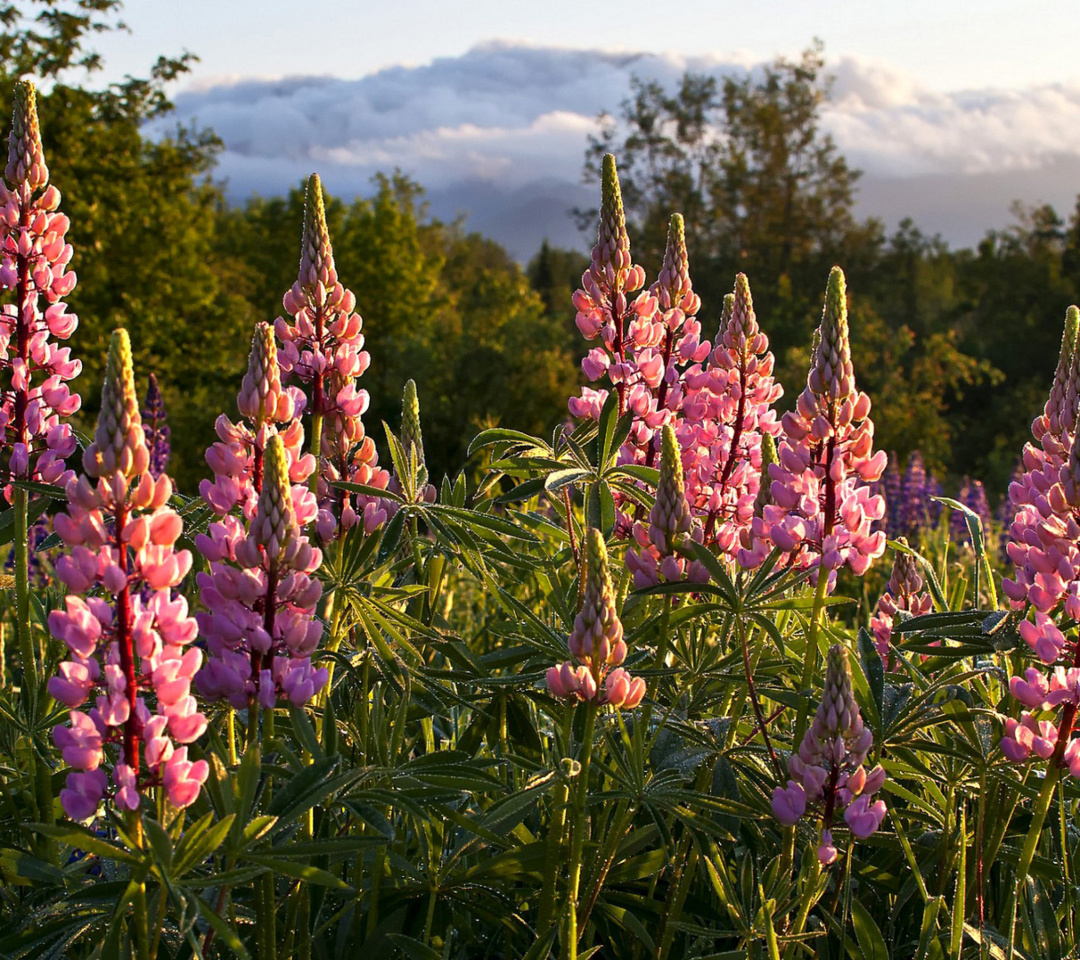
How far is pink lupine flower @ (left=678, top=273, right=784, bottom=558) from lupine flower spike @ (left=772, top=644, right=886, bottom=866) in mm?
820

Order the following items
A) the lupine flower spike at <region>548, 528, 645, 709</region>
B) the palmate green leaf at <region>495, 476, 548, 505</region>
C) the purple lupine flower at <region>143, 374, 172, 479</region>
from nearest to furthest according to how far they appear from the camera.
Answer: the lupine flower spike at <region>548, 528, 645, 709</region>, the palmate green leaf at <region>495, 476, 548, 505</region>, the purple lupine flower at <region>143, 374, 172, 479</region>

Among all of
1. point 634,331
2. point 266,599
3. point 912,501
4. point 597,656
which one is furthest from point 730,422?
point 912,501

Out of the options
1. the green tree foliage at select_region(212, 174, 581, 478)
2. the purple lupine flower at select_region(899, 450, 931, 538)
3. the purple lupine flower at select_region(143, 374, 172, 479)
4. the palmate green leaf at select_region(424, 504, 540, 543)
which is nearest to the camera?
the palmate green leaf at select_region(424, 504, 540, 543)

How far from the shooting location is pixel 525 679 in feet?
7.34

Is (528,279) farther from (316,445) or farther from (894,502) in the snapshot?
(316,445)

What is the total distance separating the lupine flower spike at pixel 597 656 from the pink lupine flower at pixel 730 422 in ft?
2.84

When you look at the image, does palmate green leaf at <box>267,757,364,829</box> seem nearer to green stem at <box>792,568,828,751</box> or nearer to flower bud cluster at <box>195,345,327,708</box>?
flower bud cluster at <box>195,345,327,708</box>

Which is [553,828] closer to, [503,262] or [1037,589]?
[1037,589]

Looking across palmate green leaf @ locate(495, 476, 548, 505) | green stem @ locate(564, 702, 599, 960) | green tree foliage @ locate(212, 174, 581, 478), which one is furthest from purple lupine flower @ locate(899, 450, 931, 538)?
green stem @ locate(564, 702, 599, 960)

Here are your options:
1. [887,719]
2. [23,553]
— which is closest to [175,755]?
[23,553]

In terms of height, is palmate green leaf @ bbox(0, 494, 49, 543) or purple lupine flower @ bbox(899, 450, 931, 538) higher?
palmate green leaf @ bbox(0, 494, 49, 543)

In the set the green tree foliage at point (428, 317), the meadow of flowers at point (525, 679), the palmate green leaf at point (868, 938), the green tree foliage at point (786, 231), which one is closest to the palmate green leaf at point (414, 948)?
the meadow of flowers at point (525, 679)

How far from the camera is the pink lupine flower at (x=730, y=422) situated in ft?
8.79

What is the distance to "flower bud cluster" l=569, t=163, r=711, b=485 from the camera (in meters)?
2.69
